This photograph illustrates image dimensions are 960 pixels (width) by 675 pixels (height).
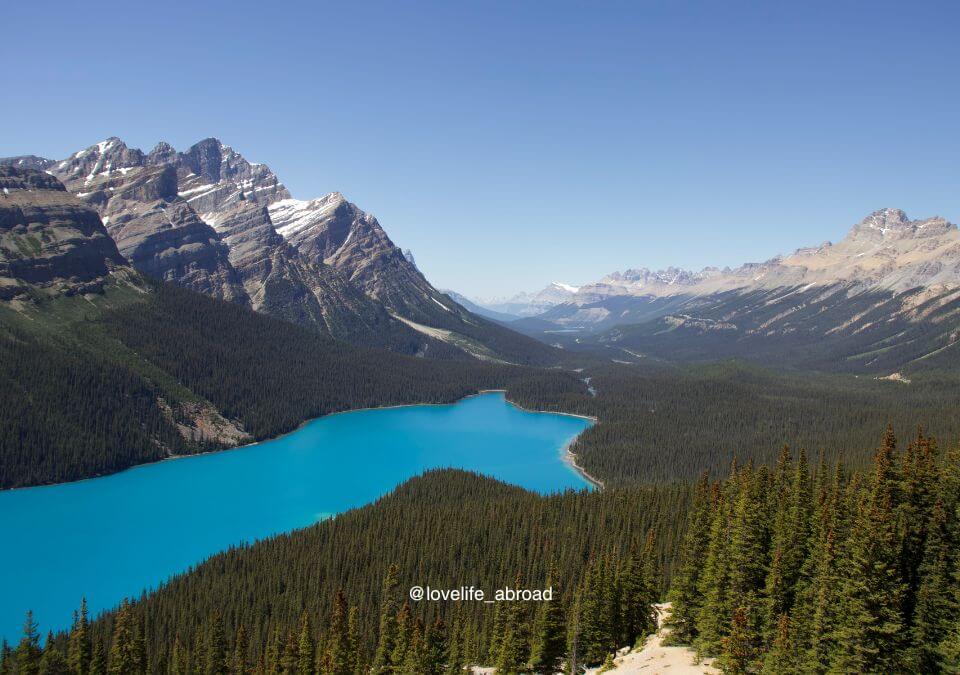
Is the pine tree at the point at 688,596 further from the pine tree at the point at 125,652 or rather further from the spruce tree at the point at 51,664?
the spruce tree at the point at 51,664

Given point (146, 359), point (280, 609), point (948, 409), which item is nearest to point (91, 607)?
point (280, 609)

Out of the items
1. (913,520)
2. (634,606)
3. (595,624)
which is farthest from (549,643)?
(913,520)

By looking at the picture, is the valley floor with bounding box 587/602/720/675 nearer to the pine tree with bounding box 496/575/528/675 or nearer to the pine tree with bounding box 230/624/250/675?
the pine tree with bounding box 496/575/528/675

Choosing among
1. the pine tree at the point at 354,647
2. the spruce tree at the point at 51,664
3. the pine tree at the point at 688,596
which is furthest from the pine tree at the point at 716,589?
the spruce tree at the point at 51,664

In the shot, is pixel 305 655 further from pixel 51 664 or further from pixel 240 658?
pixel 51 664

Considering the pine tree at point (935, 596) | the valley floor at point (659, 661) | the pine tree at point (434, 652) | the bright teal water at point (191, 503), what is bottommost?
the bright teal water at point (191, 503)

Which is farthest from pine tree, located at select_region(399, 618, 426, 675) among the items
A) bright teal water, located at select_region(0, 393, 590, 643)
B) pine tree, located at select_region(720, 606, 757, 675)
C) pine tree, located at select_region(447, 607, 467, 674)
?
bright teal water, located at select_region(0, 393, 590, 643)
